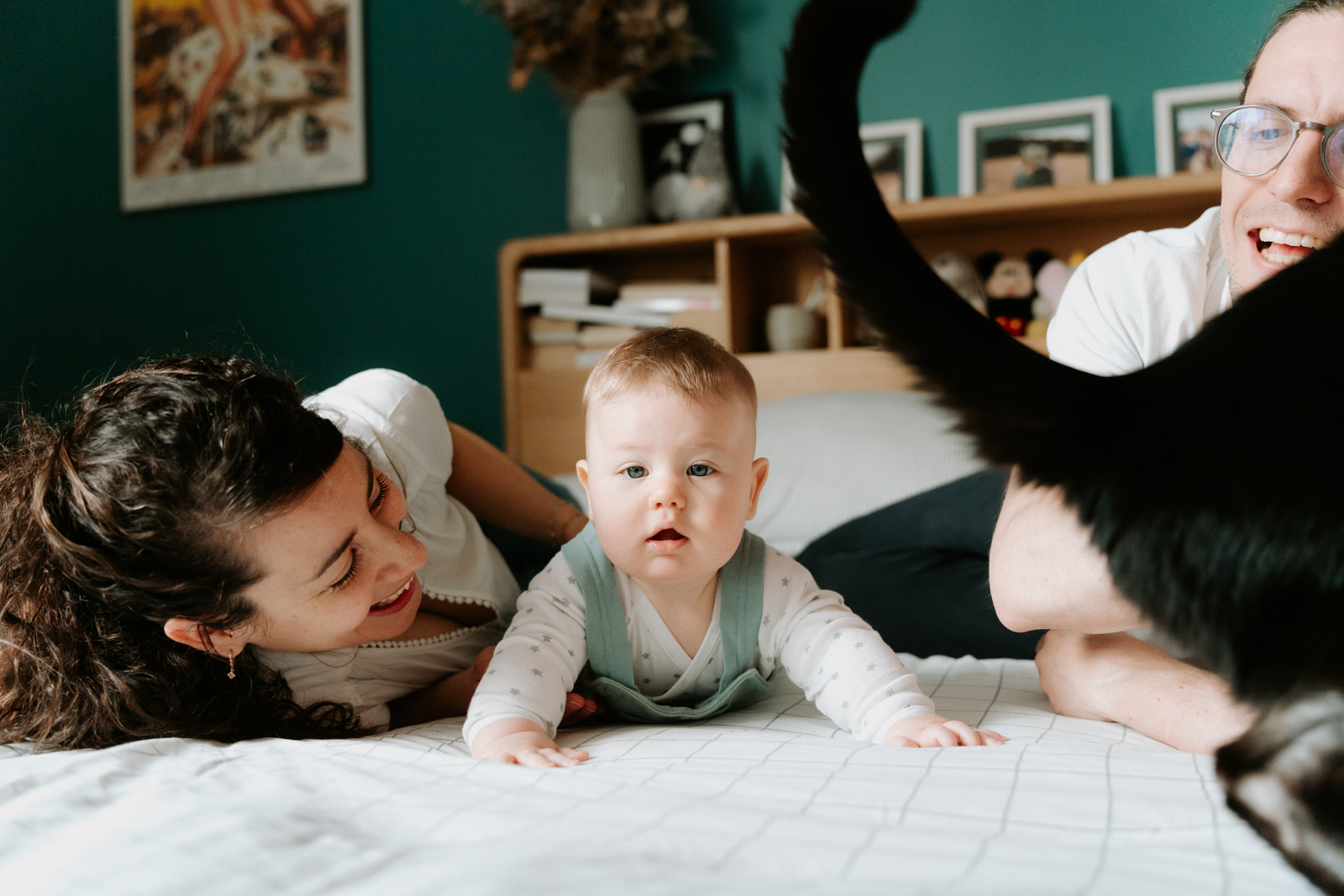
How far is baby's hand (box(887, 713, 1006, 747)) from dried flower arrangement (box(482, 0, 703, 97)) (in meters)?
1.86

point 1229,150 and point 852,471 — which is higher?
point 1229,150

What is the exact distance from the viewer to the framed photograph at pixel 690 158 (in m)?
2.28

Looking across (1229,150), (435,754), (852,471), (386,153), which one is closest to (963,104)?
(852,471)

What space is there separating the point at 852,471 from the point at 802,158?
1.12 meters

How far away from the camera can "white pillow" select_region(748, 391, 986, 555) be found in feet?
5.40

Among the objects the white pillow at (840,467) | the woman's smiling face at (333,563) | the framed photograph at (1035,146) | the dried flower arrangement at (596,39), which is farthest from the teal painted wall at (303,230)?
the woman's smiling face at (333,563)

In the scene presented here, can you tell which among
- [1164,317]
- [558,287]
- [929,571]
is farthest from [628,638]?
[558,287]

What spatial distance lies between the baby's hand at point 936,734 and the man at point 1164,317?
95 mm

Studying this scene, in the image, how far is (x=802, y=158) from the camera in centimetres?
59

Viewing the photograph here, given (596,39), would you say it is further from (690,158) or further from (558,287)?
(558,287)

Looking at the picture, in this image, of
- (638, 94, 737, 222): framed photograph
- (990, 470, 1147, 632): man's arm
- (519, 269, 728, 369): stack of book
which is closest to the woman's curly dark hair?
(990, 470, 1147, 632): man's arm

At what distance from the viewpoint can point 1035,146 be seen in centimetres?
212

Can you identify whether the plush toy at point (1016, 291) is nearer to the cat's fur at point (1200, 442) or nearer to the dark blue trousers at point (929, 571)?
the dark blue trousers at point (929, 571)

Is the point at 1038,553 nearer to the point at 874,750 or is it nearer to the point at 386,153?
the point at 874,750
